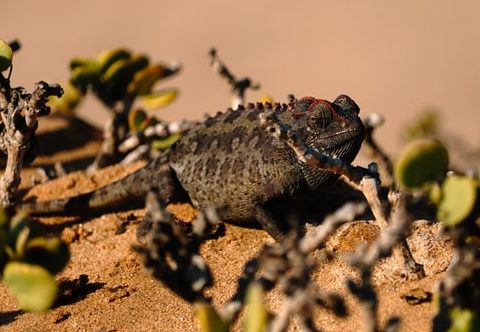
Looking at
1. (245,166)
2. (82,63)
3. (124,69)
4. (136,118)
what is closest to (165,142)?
(136,118)

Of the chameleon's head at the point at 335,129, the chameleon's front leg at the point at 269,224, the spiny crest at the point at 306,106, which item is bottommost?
the chameleon's front leg at the point at 269,224

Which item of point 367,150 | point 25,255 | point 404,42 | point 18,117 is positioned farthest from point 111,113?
point 404,42

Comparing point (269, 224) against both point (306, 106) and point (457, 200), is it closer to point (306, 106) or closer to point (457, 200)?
point (306, 106)

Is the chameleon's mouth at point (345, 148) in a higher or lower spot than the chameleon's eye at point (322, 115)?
lower

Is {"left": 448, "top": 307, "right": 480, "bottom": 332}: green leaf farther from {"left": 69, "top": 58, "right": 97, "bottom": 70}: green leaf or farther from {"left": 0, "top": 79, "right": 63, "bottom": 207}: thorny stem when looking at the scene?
{"left": 69, "top": 58, "right": 97, "bottom": 70}: green leaf

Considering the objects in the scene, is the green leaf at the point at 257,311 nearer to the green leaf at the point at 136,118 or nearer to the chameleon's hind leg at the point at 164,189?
the chameleon's hind leg at the point at 164,189

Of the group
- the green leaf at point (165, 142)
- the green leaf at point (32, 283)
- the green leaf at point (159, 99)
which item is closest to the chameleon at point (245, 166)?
the green leaf at point (165, 142)

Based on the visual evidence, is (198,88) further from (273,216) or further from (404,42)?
(273,216)

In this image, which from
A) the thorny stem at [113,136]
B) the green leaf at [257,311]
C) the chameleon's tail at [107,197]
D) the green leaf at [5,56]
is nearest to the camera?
the green leaf at [257,311]

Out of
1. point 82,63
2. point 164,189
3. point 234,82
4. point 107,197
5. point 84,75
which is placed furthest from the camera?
point 234,82
